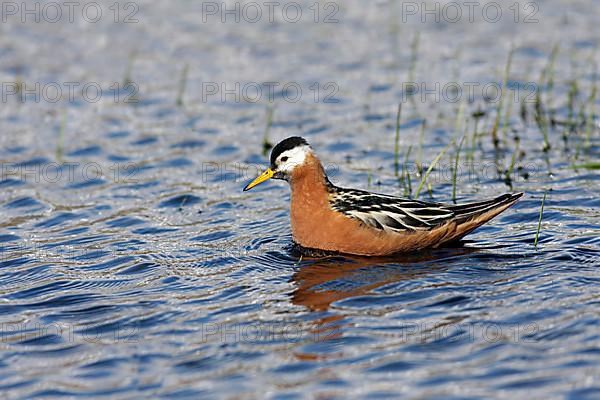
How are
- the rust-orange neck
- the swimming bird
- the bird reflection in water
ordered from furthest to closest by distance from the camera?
the rust-orange neck
the swimming bird
the bird reflection in water

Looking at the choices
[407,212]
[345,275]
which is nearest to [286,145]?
[407,212]

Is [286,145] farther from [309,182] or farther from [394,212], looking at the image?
[394,212]

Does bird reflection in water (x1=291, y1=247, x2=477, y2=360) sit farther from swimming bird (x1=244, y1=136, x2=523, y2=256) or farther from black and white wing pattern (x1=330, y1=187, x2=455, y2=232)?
black and white wing pattern (x1=330, y1=187, x2=455, y2=232)

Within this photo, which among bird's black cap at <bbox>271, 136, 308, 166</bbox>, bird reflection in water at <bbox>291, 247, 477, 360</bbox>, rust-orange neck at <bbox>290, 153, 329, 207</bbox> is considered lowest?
bird reflection in water at <bbox>291, 247, 477, 360</bbox>

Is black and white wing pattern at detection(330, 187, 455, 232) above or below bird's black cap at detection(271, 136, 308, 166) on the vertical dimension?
below

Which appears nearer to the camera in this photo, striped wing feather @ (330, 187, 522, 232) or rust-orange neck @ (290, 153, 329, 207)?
striped wing feather @ (330, 187, 522, 232)

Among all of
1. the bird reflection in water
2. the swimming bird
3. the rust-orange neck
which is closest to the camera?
the bird reflection in water

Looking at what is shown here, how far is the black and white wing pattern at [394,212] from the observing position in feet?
33.4

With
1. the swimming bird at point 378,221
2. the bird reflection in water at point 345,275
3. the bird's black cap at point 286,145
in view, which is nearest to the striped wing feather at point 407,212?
the swimming bird at point 378,221

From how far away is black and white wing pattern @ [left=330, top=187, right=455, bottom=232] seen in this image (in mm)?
10188

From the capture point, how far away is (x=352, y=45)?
18.2m

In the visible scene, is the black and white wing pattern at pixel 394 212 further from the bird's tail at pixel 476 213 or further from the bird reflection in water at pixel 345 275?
the bird reflection in water at pixel 345 275

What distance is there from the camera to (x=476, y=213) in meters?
10.2

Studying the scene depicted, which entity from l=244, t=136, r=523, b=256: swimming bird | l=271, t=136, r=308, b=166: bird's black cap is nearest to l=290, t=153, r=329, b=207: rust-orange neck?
l=244, t=136, r=523, b=256: swimming bird
